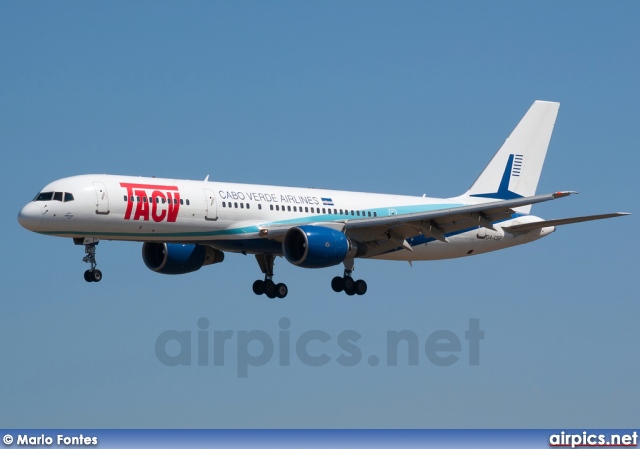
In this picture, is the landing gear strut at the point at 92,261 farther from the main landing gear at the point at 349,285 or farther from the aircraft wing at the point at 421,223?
the main landing gear at the point at 349,285

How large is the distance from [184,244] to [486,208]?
1408 centimetres

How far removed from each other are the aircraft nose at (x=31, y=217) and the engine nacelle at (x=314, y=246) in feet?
35.6

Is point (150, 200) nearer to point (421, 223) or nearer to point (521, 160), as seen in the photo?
point (421, 223)

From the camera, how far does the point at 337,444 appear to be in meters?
52.6

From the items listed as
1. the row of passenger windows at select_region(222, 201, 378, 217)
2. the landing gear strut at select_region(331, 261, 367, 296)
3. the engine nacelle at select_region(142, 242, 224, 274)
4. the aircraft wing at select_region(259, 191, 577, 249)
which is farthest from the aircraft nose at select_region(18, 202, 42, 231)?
the landing gear strut at select_region(331, 261, 367, 296)

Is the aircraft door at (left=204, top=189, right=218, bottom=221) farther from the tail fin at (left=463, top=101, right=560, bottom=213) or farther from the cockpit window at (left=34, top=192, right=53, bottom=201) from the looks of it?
the tail fin at (left=463, top=101, right=560, bottom=213)

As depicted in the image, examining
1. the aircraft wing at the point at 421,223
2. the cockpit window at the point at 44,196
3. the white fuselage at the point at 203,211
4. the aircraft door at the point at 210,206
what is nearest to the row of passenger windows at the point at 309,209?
the white fuselage at the point at 203,211

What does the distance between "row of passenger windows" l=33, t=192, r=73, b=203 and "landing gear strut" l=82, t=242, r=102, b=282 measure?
225 cm

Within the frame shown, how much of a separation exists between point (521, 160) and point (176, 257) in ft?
62.2

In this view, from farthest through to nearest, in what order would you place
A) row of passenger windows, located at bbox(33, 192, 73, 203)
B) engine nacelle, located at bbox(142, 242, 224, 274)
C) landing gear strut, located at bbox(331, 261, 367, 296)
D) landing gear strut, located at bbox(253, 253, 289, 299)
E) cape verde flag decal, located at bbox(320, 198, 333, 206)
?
1. landing gear strut, located at bbox(253, 253, 289, 299)
2. landing gear strut, located at bbox(331, 261, 367, 296)
3. engine nacelle, located at bbox(142, 242, 224, 274)
4. cape verde flag decal, located at bbox(320, 198, 333, 206)
5. row of passenger windows, located at bbox(33, 192, 73, 203)

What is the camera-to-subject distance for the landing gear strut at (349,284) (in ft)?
225

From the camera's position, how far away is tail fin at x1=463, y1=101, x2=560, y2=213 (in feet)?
243

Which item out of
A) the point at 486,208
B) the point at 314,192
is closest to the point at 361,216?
the point at 314,192

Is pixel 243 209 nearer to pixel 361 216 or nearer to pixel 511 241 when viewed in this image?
pixel 361 216
